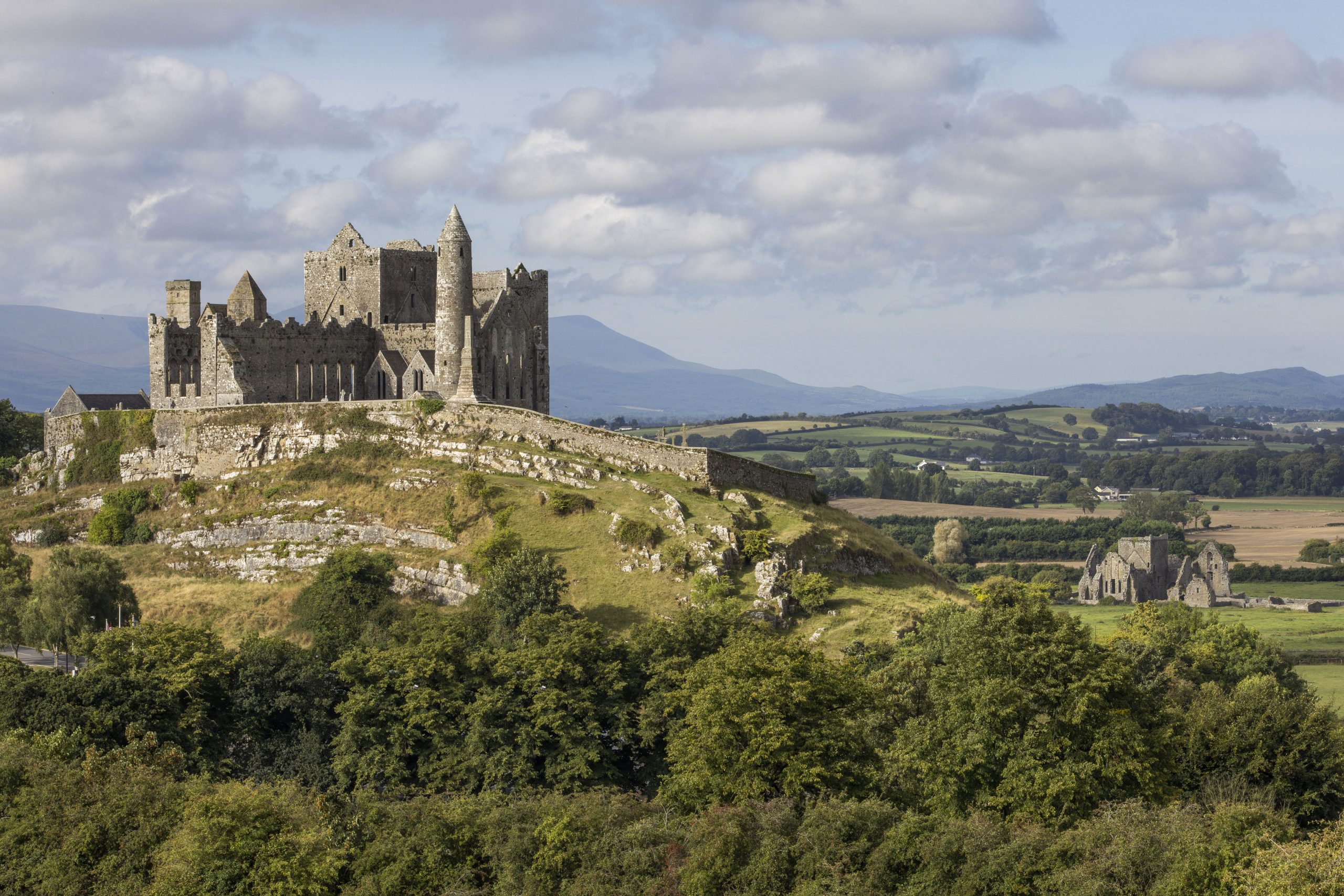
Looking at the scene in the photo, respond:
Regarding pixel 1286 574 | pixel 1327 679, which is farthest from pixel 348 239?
pixel 1286 574

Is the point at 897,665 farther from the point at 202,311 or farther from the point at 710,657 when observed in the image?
the point at 202,311

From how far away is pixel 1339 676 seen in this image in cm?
9244

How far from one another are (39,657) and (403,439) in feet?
62.0

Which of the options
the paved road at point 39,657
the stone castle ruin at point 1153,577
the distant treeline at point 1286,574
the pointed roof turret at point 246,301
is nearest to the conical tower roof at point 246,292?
the pointed roof turret at point 246,301

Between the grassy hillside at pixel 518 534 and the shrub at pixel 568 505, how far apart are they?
207 mm

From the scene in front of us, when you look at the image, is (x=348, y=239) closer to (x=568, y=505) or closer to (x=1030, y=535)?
(x=568, y=505)

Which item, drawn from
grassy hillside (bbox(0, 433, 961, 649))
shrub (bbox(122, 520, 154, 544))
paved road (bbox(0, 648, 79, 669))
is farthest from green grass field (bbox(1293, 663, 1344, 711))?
paved road (bbox(0, 648, 79, 669))

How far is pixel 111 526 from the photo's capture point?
7556 cm

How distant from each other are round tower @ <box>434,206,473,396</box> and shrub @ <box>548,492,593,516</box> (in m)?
13.0

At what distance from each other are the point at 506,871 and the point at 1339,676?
218 ft

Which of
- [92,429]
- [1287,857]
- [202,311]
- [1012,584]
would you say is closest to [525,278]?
[202,311]

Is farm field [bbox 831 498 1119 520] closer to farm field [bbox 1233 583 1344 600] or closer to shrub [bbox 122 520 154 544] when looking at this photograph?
farm field [bbox 1233 583 1344 600]

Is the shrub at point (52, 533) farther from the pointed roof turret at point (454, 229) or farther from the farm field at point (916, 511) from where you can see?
the farm field at point (916, 511)

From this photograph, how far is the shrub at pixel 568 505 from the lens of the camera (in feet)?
220
